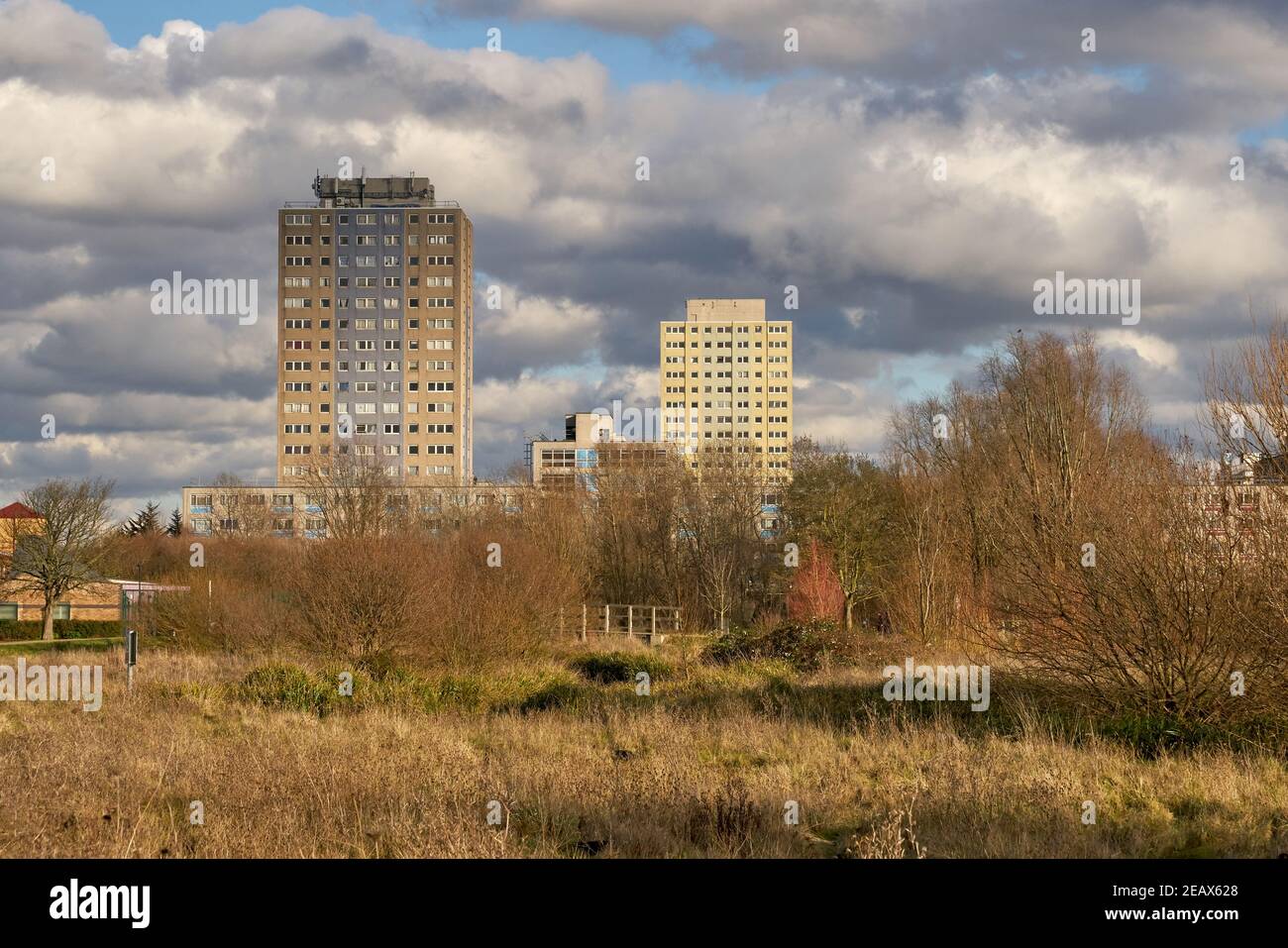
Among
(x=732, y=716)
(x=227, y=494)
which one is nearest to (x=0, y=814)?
(x=732, y=716)

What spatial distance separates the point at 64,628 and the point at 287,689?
34571 mm

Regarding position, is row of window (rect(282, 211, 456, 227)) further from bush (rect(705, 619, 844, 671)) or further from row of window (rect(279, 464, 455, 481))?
bush (rect(705, 619, 844, 671))

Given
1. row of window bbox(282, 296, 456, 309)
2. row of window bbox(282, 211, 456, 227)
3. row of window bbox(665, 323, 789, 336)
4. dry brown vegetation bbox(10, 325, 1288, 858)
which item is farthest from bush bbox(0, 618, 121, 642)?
row of window bbox(665, 323, 789, 336)

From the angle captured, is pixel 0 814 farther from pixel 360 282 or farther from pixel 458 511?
pixel 360 282

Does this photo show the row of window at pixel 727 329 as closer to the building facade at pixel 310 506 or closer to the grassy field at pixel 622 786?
the building facade at pixel 310 506

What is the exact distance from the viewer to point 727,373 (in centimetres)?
19088

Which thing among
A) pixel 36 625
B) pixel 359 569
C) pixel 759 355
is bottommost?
pixel 36 625

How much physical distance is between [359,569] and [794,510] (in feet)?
93.0

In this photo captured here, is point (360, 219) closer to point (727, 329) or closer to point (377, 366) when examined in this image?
point (377, 366)

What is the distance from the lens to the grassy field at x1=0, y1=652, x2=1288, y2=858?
9.40 metres

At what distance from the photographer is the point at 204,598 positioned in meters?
32.1

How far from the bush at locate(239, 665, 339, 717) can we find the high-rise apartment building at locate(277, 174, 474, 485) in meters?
115

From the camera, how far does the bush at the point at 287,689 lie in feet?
78.3
